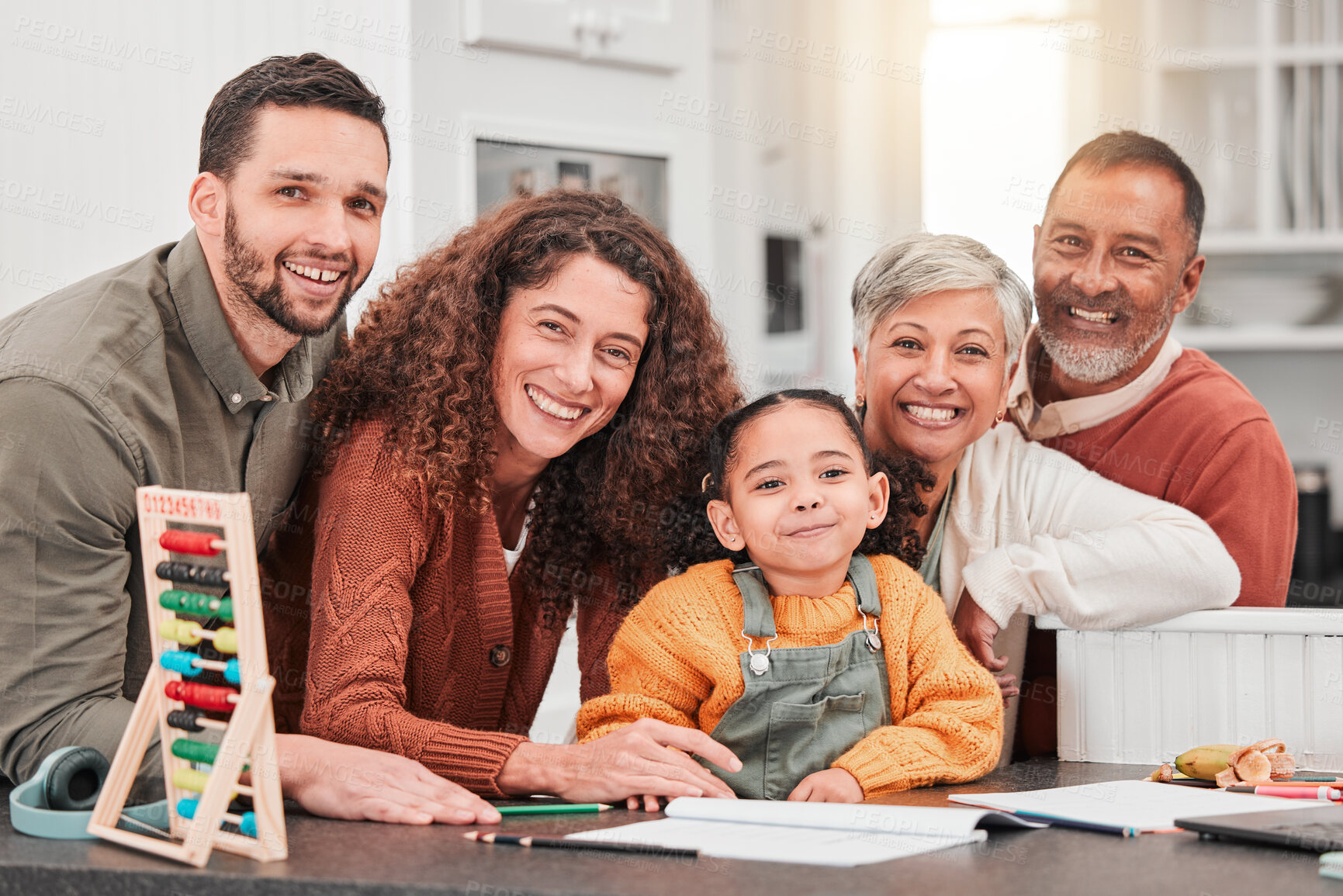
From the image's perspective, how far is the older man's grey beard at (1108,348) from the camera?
5.81 feet

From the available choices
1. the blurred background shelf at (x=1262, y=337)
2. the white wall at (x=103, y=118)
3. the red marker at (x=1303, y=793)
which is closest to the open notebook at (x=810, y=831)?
the red marker at (x=1303, y=793)

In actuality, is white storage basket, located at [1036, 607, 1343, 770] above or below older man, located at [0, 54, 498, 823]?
below

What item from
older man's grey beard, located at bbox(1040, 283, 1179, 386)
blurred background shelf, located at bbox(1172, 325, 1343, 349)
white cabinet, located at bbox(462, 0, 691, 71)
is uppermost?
white cabinet, located at bbox(462, 0, 691, 71)

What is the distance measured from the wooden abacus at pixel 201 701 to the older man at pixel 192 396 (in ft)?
0.45

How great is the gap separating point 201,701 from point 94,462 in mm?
403

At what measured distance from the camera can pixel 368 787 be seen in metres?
1.18

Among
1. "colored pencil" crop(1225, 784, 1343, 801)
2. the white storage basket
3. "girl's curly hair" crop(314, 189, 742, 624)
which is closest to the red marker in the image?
"colored pencil" crop(1225, 784, 1343, 801)

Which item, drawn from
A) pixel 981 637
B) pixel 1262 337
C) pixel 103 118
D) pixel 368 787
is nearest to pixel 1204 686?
pixel 981 637

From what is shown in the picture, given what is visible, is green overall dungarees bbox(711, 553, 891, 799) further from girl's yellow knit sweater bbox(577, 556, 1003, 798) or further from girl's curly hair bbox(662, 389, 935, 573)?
girl's curly hair bbox(662, 389, 935, 573)

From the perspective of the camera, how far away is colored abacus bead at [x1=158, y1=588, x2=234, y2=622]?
3.33 feet

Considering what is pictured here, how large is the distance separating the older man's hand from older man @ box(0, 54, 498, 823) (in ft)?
2.36

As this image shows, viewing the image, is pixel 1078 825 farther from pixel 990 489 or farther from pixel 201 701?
pixel 201 701

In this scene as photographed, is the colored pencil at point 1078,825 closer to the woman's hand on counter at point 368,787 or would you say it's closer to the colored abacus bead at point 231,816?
the woman's hand on counter at point 368,787

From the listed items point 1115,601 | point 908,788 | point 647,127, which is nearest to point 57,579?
point 908,788
